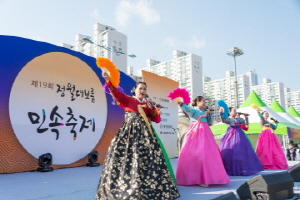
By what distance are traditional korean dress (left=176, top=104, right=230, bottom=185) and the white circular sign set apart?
2.82 metres

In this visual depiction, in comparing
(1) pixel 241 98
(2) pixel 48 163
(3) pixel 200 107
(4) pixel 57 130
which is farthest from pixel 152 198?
(1) pixel 241 98

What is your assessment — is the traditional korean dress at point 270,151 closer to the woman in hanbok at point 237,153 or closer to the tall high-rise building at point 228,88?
the woman in hanbok at point 237,153

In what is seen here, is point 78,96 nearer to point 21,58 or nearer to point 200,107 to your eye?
point 21,58

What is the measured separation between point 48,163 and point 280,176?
3.87m

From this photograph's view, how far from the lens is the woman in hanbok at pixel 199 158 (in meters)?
3.35

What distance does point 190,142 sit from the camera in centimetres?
357

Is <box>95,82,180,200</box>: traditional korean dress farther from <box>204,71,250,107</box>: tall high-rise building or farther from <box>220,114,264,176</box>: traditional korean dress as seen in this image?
<box>204,71,250,107</box>: tall high-rise building

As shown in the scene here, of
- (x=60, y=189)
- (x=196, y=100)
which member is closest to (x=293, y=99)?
(x=196, y=100)

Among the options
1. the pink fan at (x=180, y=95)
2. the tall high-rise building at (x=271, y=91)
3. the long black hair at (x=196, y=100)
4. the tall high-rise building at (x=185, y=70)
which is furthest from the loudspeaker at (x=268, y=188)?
the tall high-rise building at (x=271, y=91)

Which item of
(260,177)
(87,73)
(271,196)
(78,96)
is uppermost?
(87,73)

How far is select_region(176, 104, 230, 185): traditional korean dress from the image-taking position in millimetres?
3354

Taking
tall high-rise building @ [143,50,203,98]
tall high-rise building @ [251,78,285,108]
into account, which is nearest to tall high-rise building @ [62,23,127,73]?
tall high-rise building @ [143,50,203,98]

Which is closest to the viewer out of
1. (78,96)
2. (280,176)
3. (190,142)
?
(280,176)

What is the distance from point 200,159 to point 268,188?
44.0 inches
